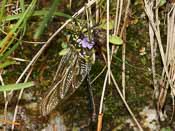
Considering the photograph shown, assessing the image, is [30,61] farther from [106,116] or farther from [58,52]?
[106,116]

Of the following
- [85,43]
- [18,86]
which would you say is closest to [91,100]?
[85,43]

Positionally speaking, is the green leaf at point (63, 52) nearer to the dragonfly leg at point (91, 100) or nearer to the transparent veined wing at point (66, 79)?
the transparent veined wing at point (66, 79)

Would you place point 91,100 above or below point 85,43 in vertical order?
below

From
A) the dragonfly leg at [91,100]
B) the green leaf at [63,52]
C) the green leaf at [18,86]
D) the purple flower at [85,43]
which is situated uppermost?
the purple flower at [85,43]

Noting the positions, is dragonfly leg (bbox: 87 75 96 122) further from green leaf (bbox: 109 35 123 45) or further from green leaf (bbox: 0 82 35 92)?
green leaf (bbox: 0 82 35 92)

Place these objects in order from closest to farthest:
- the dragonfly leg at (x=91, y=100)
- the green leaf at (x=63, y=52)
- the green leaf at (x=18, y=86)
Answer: the green leaf at (x=18, y=86) → the dragonfly leg at (x=91, y=100) → the green leaf at (x=63, y=52)

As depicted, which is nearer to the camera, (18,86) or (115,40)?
(18,86)

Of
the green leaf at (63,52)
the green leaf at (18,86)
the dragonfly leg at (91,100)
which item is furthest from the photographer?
the green leaf at (63,52)

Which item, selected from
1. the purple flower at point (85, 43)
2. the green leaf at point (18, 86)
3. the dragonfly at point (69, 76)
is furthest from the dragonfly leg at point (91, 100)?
the green leaf at point (18, 86)

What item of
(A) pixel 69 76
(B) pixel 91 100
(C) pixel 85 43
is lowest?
(B) pixel 91 100

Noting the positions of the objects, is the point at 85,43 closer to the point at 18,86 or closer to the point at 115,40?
the point at 115,40
